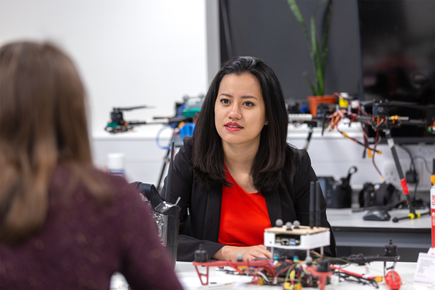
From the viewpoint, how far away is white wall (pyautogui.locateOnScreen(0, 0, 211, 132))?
337 cm

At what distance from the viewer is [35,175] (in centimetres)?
73

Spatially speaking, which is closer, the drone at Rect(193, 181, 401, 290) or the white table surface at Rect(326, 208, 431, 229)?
the drone at Rect(193, 181, 401, 290)

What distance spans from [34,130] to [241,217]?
1.18 meters

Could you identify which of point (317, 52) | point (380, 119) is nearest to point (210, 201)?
point (380, 119)

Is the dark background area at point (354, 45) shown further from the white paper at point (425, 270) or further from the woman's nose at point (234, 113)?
the white paper at point (425, 270)

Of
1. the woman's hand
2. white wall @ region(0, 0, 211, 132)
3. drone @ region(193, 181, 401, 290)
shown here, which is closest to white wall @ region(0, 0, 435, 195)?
white wall @ region(0, 0, 211, 132)

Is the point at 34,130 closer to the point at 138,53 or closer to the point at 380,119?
the point at 380,119

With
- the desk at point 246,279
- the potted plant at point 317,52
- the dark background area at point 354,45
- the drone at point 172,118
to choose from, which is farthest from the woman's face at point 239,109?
the potted plant at point 317,52

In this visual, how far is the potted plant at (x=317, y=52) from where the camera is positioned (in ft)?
10.3

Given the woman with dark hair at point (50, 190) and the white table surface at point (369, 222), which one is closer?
the woman with dark hair at point (50, 190)

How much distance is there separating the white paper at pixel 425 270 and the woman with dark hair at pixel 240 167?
0.57m

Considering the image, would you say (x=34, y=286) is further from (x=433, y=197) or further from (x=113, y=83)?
(x=113, y=83)

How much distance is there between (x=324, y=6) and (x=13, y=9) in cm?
230

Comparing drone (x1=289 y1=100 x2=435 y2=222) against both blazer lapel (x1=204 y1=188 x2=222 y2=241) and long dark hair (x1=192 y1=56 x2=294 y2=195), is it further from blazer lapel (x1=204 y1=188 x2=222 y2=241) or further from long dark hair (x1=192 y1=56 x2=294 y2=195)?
blazer lapel (x1=204 y1=188 x2=222 y2=241)
